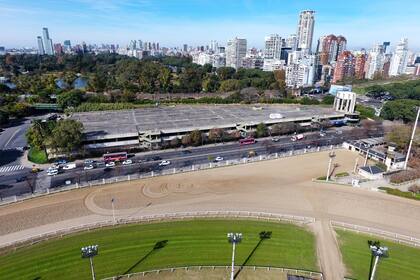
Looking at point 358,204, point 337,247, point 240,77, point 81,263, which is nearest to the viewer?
point 81,263

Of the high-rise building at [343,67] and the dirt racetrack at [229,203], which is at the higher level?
the high-rise building at [343,67]

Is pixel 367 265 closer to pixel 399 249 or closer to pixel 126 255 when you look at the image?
pixel 399 249

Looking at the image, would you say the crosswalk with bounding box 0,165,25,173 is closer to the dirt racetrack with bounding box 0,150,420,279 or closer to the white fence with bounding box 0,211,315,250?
the dirt racetrack with bounding box 0,150,420,279

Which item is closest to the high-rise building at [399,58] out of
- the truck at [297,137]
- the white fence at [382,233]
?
the truck at [297,137]

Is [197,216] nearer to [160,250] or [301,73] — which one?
[160,250]

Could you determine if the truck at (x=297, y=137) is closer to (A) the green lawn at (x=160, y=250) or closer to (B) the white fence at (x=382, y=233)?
(B) the white fence at (x=382, y=233)

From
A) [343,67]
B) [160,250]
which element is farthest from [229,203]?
[343,67]

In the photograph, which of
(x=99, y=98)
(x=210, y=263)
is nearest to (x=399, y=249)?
(x=210, y=263)
